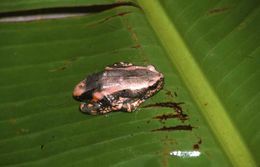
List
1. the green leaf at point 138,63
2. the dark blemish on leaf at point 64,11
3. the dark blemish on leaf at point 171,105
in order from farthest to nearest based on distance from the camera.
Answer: the dark blemish on leaf at point 64,11
the dark blemish on leaf at point 171,105
the green leaf at point 138,63

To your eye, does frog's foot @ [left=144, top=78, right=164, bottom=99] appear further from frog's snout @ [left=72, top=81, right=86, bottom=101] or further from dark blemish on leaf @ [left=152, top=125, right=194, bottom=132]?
frog's snout @ [left=72, top=81, right=86, bottom=101]

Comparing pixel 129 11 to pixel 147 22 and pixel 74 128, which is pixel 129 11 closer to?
pixel 147 22

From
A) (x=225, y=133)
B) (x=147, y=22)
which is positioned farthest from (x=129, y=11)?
(x=225, y=133)

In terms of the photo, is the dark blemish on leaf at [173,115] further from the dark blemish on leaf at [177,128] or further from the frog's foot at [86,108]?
the frog's foot at [86,108]

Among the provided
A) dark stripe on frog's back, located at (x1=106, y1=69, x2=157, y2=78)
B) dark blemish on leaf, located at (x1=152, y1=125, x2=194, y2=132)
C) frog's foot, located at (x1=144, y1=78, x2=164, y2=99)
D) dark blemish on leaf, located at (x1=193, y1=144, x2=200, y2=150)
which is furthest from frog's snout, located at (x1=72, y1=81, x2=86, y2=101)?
dark blemish on leaf, located at (x1=193, y1=144, x2=200, y2=150)

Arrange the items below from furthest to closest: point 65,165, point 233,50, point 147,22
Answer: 1. point 147,22
2. point 233,50
3. point 65,165

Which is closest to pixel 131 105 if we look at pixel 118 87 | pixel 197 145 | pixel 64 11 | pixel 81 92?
pixel 118 87

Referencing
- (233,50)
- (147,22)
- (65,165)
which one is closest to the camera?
(65,165)

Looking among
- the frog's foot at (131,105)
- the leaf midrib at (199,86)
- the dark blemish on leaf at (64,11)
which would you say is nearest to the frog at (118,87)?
the frog's foot at (131,105)
